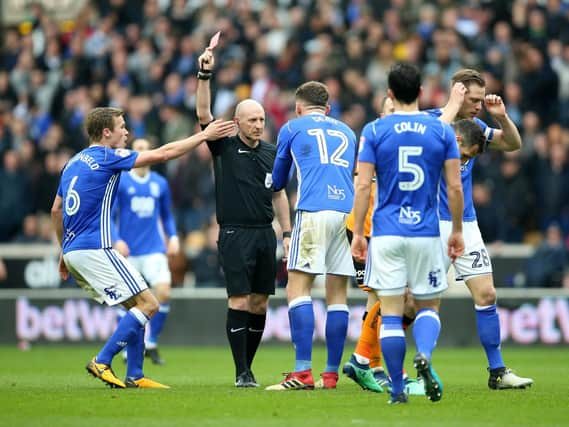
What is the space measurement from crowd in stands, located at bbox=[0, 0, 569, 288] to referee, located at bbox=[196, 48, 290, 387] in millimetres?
8441

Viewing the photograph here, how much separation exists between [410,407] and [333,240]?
2103 mm

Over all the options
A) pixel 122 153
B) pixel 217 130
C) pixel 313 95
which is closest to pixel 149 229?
pixel 122 153

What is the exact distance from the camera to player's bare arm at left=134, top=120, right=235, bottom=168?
10969 millimetres

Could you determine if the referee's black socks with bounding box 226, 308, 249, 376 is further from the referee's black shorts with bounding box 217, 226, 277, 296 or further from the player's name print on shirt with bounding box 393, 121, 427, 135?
the player's name print on shirt with bounding box 393, 121, 427, 135

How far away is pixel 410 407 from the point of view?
30.9 ft

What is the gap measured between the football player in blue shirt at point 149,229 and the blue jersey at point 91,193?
4600mm

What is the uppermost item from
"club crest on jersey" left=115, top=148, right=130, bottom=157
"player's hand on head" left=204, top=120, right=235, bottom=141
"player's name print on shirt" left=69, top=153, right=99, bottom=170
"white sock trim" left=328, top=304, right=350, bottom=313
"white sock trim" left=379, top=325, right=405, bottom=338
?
"player's hand on head" left=204, top=120, right=235, bottom=141

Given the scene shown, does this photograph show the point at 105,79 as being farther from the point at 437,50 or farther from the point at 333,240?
the point at 333,240

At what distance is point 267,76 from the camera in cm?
2308

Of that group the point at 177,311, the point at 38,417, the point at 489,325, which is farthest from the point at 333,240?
the point at 177,311

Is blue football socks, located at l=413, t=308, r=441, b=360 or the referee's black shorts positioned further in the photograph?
the referee's black shorts

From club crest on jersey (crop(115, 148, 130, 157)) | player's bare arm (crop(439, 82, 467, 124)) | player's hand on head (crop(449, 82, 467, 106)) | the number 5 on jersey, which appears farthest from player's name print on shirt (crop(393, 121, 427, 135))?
club crest on jersey (crop(115, 148, 130, 157))

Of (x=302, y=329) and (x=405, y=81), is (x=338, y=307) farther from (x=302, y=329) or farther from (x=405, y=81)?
(x=405, y=81)

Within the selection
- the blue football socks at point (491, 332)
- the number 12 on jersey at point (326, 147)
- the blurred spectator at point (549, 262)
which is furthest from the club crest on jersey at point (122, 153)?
the blurred spectator at point (549, 262)
